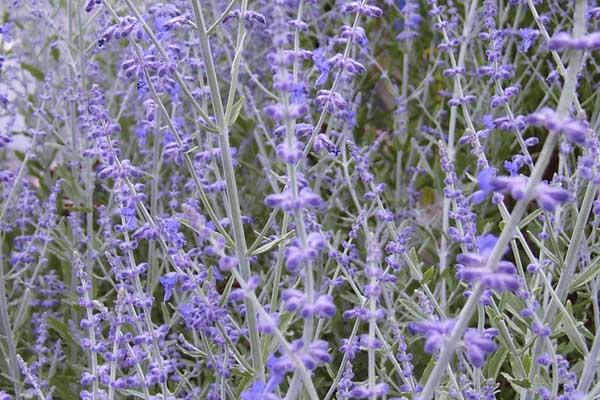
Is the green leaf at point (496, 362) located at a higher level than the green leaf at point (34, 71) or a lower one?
lower

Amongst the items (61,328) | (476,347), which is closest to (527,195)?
(476,347)

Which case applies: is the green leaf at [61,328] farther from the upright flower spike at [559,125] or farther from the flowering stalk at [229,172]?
the upright flower spike at [559,125]

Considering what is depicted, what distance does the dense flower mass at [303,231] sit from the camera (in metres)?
1.68

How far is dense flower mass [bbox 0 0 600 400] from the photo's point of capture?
5.50 ft

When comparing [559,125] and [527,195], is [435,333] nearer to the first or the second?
[527,195]

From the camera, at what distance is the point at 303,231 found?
5.19ft

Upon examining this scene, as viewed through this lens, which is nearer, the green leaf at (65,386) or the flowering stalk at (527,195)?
the flowering stalk at (527,195)

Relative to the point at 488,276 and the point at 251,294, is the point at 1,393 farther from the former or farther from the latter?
the point at 488,276

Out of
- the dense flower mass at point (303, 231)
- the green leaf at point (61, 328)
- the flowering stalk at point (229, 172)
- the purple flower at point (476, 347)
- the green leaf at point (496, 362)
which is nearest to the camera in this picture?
the purple flower at point (476, 347)

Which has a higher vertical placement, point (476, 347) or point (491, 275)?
point (491, 275)

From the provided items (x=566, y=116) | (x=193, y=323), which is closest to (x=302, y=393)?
(x=193, y=323)

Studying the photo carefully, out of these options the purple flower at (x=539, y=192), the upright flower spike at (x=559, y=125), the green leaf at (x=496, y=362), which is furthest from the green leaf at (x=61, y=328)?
the upright flower spike at (x=559, y=125)

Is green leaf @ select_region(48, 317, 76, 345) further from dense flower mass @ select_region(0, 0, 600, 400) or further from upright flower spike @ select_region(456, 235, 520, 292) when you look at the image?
upright flower spike @ select_region(456, 235, 520, 292)

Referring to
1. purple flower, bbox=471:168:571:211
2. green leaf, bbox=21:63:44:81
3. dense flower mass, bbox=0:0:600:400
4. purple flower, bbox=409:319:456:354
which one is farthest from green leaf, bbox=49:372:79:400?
purple flower, bbox=471:168:571:211
